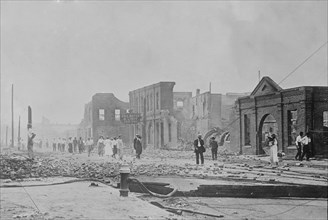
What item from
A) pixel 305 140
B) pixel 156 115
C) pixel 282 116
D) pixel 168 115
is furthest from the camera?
pixel 156 115

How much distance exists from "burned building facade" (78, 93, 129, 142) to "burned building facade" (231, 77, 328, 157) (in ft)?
77.5

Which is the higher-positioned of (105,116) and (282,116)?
(105,116)

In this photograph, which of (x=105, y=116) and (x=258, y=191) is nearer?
(x=258, y=191)

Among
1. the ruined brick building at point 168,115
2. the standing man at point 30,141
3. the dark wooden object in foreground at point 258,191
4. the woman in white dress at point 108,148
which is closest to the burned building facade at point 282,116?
the woman in white dress at point 108,148

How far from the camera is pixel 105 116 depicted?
58344 millimetres

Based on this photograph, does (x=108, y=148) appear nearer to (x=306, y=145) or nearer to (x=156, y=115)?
(x=306, y=145)

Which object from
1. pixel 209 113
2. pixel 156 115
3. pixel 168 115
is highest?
pixel 209 113

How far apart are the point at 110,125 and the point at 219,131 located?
17751mm

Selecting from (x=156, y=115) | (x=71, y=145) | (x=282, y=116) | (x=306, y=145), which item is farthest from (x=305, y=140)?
(x=156, y=115)

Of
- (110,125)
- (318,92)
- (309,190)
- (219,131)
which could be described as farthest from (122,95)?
(309,190)

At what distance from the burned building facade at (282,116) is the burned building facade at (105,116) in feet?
77.5

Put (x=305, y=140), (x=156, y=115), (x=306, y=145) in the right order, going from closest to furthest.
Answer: (x=305, y=140) < (x=306, y=145) < (x=156, y=115)

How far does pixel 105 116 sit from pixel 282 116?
1278 inches

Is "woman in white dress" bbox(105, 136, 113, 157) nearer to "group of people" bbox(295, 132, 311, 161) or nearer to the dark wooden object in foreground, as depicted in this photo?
"group of people" bbox(295, 132, 311, 161)
